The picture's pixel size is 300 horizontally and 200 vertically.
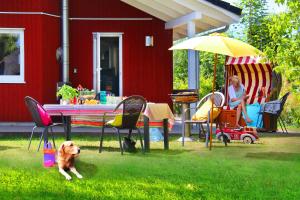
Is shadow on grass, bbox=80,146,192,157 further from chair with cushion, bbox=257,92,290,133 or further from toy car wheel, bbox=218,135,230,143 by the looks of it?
chair with cushion, bbox=257,92,290,133

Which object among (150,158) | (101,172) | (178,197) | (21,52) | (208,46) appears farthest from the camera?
(21,52)

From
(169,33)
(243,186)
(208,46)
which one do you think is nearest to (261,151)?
(208,46)

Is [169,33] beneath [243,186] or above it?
above

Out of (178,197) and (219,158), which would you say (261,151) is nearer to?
(219,158)

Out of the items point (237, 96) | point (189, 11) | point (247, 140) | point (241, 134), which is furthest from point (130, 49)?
point (247, 140)

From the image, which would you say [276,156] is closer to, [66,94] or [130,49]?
[66,94]

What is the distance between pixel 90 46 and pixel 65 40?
789 mm

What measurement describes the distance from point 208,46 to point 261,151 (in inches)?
74.2

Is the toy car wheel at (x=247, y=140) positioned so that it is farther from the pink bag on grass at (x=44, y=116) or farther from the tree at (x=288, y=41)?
the pink bag on grass at (x=44, y=116)

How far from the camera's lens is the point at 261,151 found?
9469 mm

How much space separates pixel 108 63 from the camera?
15383 mm

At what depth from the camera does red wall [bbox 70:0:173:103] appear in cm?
1518

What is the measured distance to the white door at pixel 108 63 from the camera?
15250mm

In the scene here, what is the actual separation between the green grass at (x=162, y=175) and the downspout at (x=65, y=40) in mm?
5142
